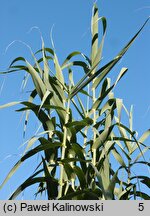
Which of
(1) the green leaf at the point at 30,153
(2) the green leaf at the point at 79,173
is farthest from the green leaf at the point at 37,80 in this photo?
(2) the green leaf at the point at 79,173

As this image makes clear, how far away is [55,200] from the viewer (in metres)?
2.10

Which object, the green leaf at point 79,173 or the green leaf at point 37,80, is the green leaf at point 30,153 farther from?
the green leaf at point 37,80

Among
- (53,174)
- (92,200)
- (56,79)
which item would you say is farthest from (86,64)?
(92,200)

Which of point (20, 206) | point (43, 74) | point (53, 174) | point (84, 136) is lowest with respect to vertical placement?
point (20, 206)

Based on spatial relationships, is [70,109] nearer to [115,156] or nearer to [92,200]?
[115,156]

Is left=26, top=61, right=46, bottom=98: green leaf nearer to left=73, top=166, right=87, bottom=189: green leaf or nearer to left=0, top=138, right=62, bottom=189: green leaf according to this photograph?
left=0, top=138, right=62, bottom=189: green leaf

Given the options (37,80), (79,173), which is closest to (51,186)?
(79,173)

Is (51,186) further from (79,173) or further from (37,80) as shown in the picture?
(37,80)

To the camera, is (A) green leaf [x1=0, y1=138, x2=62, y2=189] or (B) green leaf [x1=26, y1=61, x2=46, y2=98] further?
(B) green leaf [x1=26, y1=61, x2=46, y2=98]

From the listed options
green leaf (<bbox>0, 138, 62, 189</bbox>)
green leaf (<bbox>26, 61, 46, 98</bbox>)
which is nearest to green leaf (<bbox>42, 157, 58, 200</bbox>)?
green leaf (<bbox>0, 138, 62, 189</bbox>)

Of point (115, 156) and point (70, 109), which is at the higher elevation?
point (70, 109)

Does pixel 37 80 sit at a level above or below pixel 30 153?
above

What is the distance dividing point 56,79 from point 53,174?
41 centimetres

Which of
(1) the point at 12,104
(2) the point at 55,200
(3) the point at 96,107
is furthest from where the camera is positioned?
(3) the point at 96,107
